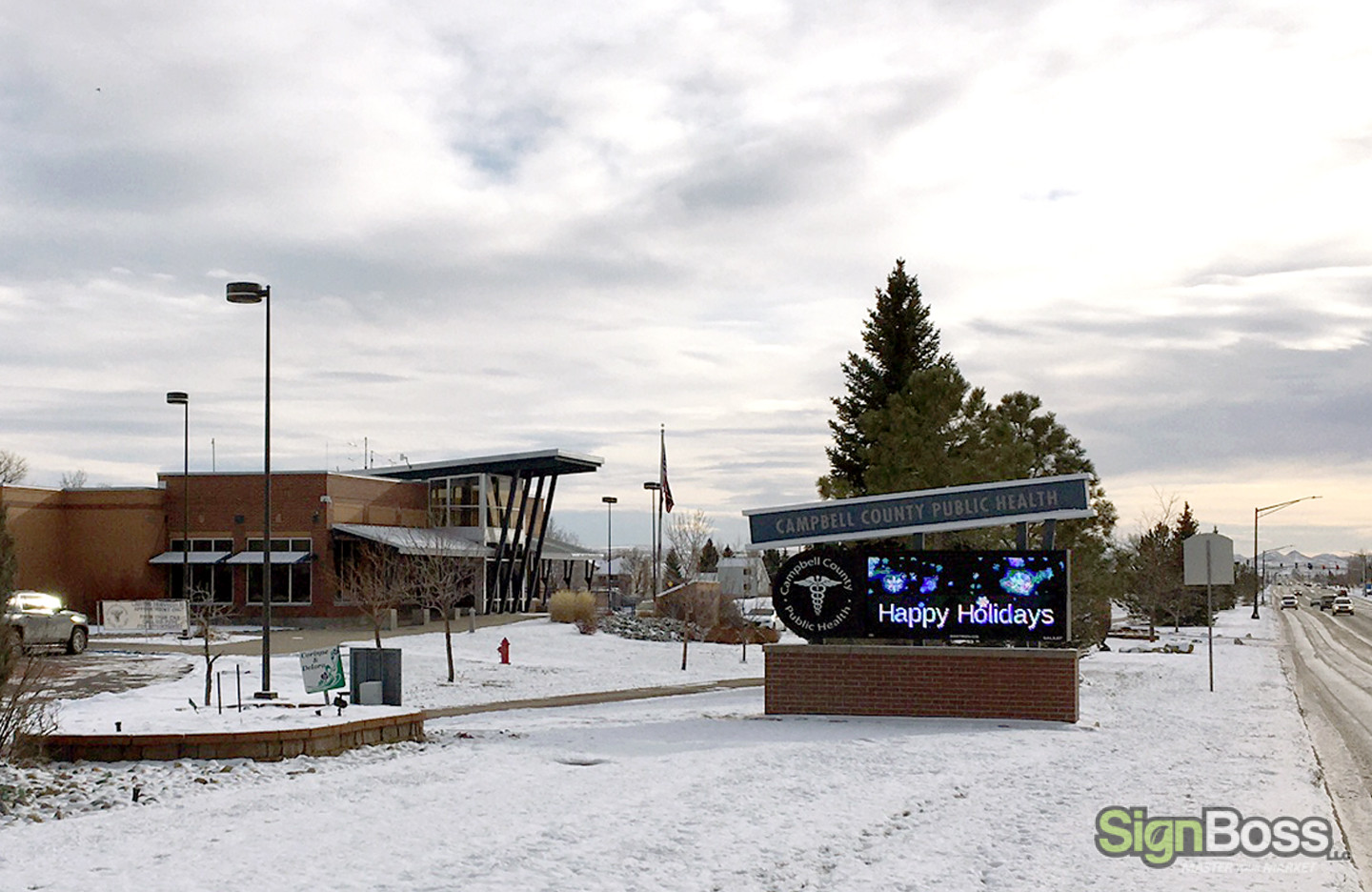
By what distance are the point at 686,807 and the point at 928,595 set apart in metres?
9.46

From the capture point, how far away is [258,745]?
44.5 ft

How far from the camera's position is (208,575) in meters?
48.2

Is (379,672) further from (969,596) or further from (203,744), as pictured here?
(969,596)

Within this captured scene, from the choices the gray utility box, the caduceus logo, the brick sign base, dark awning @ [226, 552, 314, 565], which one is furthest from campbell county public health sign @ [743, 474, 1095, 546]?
dark awning @ [226, 552, 314, 565]

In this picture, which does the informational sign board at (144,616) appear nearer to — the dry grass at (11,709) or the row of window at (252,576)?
the row of window at (252,576)

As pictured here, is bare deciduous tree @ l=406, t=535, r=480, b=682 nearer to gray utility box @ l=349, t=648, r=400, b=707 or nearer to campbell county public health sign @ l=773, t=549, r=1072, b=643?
gray utility box @ l=349, t=648, r=400, b=707

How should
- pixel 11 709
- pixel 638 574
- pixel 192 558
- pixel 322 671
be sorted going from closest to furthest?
pixel 11 709
pixel 322 671
pixel 192 558
pixel 638 574

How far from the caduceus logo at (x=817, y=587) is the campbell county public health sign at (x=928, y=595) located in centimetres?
2

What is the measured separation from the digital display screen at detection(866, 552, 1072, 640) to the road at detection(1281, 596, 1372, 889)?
14.3 ft

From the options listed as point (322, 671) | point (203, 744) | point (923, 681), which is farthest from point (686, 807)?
point (923, 681)

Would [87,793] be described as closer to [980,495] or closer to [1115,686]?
[980,495]

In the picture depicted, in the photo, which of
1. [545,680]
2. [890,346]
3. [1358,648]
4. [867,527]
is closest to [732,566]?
[1358,648]

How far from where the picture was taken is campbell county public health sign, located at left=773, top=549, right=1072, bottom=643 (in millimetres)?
19812
